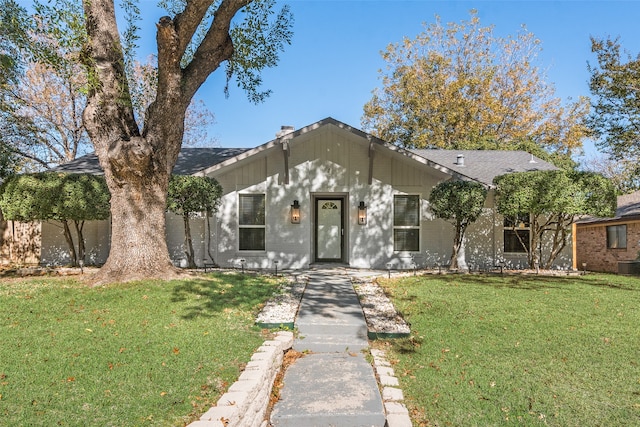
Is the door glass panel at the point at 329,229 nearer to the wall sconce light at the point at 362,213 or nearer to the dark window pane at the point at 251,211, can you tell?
the wall sconce light at the point at 362,213

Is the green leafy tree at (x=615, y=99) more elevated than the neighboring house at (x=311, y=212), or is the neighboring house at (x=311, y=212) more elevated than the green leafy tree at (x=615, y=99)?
the green leafy tree at (x=615, y=99)

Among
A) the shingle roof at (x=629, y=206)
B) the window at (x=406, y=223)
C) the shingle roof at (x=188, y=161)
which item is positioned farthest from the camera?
the shingle roof at (x=629, y=206)

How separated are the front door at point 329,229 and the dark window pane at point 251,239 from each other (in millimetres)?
1861

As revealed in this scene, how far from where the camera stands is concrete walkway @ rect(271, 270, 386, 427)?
132 inches

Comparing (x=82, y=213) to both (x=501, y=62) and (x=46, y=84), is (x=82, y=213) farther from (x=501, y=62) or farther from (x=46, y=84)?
(x=501, y=62)

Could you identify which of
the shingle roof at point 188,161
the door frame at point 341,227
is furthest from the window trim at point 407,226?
the shingle roof at point 188,161

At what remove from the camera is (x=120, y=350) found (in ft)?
13.4

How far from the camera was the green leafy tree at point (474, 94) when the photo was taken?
74.1 ft

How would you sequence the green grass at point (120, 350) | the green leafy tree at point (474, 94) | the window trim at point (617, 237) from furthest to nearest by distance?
the green leafy tree at point (474, 94), the window trim at point (617, 237), the green grass at point (120, 350)

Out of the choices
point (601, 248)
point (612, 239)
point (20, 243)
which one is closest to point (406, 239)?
point (612, 239)

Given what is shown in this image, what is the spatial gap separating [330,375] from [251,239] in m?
7.75

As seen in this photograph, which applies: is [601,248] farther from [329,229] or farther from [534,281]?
[329,229]

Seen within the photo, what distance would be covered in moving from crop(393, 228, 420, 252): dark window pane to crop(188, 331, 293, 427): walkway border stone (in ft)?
24.6

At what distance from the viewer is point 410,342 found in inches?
203
